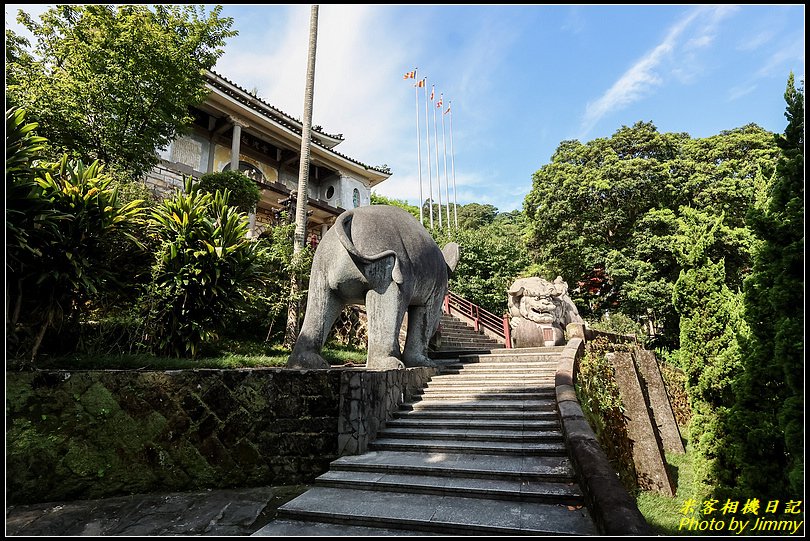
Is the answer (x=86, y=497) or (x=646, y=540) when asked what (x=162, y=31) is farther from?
(x=646, y=540)

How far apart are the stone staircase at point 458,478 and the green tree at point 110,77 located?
331 inches

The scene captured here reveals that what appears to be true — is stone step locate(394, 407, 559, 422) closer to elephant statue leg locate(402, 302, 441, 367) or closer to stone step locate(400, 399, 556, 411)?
stone step locate(400, 399, 556, 411)

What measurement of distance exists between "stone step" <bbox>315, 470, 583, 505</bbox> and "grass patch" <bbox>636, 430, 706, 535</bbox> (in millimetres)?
2422

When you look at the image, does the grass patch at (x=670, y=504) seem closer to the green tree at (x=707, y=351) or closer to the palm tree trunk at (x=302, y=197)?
the green tree at (x=707, y=351)

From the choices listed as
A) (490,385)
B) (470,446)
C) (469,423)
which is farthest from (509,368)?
(470,446)

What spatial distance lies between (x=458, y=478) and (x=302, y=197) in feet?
25.5

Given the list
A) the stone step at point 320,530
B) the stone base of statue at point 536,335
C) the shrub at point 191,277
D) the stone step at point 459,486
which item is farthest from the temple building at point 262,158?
the stone step at point 320,530

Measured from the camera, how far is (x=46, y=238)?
4543 mm

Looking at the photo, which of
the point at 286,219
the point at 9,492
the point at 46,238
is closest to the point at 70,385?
the point at 9,492

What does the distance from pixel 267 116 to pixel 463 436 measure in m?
15.9

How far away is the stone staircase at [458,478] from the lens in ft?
10.1

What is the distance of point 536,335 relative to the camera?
8703 mm

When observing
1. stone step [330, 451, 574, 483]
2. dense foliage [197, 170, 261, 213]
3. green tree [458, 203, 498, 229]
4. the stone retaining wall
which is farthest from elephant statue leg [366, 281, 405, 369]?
green tree [458, 203, 498, 229]

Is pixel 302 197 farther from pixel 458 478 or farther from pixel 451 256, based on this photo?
pixel 458 478
